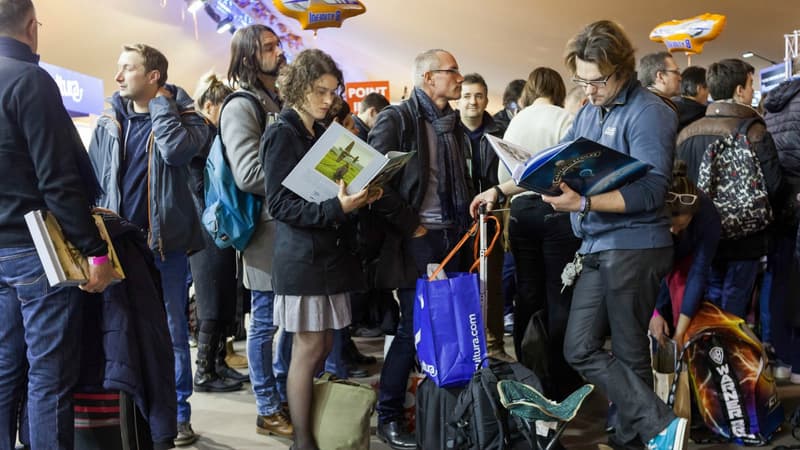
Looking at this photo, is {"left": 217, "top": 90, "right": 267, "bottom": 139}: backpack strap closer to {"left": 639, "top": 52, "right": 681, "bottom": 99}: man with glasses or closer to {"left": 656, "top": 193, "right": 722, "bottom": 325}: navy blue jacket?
{"left": 656, "top": 193, "right": 722, "bottom": 325}: navy blue jacket

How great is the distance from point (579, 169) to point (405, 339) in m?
1.17

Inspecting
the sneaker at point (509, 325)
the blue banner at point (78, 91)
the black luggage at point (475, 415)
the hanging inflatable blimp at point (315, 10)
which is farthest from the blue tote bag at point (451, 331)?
the blue banner at point (78, 91)

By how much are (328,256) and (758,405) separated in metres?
1.89

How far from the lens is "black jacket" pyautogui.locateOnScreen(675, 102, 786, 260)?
3.71 m

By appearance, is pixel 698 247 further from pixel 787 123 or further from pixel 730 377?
pixel 787 123

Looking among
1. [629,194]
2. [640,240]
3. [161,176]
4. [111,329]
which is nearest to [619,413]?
[640,240]

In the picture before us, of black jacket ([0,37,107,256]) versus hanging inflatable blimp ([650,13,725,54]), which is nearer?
black jacket ([0,37,107,256])

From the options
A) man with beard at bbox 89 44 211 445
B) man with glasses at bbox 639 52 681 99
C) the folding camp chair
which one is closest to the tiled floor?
man with beard at bbox 89 44 211 445

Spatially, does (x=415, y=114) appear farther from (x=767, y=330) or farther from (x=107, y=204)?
(x=767, y=330)

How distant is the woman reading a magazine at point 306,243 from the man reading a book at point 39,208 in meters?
0.64

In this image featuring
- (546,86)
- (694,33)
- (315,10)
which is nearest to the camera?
(546,86)

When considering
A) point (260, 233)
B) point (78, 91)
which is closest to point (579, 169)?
point (260, 233)

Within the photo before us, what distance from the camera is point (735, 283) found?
3852 millimetres

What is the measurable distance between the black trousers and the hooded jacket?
153cm
